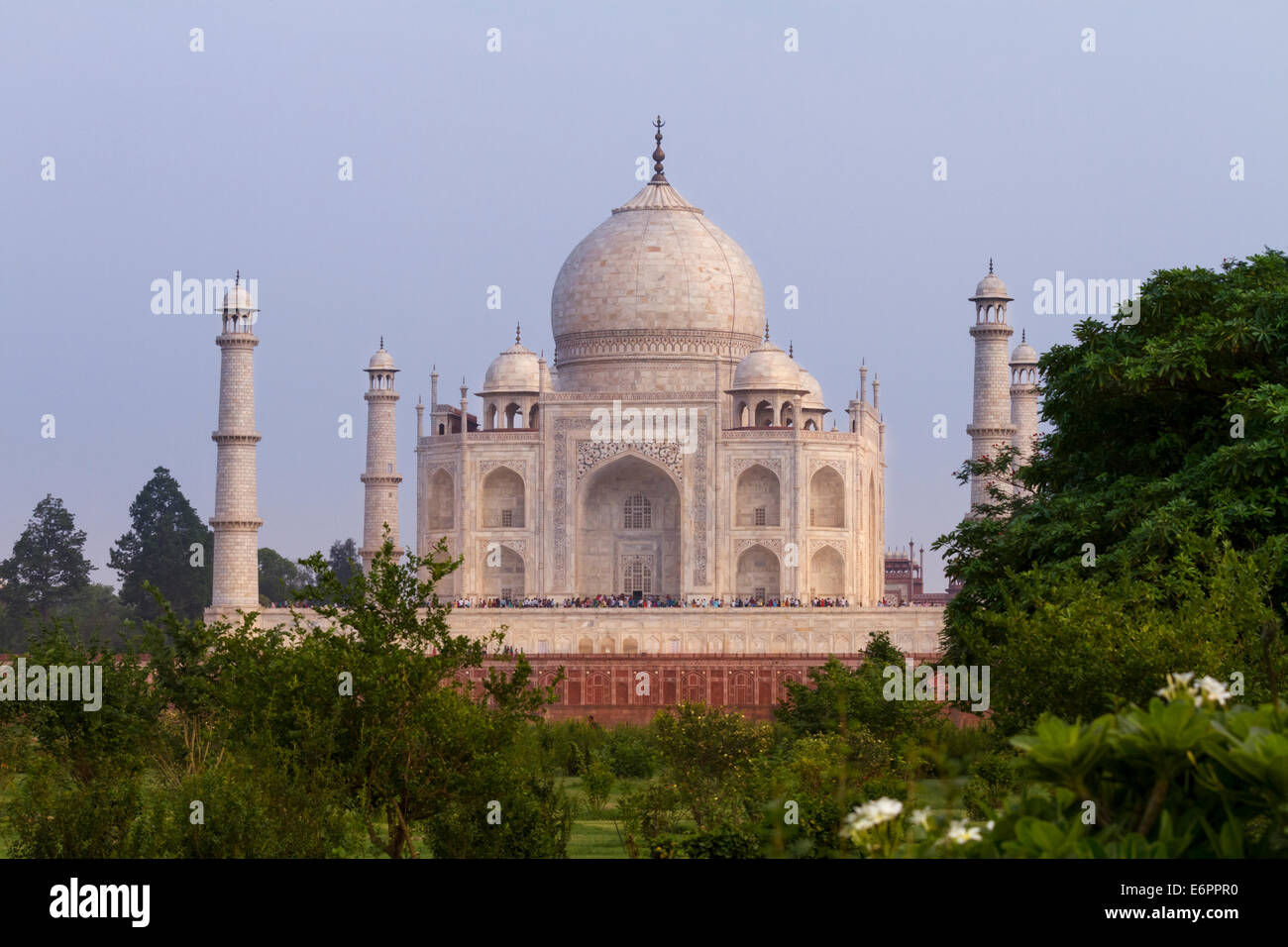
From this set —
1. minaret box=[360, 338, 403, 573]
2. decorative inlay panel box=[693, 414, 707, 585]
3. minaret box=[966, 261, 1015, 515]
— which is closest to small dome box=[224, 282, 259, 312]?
minaret box=[360, 338, 403, 573]

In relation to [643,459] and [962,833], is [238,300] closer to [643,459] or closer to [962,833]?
[643,459]

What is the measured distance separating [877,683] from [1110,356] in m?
4.48

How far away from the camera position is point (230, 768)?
10984mm

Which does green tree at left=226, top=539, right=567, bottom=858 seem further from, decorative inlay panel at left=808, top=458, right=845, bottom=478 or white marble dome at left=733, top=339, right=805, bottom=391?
white marble dome at left=733, top=339, right=805, bottom=391

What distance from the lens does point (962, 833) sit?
3465 mm

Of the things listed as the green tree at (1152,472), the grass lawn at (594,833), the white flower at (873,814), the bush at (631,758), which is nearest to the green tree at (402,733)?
the grass lawn at (594,833)

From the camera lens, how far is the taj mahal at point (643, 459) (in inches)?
1495

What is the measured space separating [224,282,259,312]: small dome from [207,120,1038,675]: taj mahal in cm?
3

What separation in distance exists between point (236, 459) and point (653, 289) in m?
11.4

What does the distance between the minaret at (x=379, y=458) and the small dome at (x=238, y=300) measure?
5.47 m

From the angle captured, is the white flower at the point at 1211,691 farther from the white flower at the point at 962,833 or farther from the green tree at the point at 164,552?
the green tree at the point at 164,552
